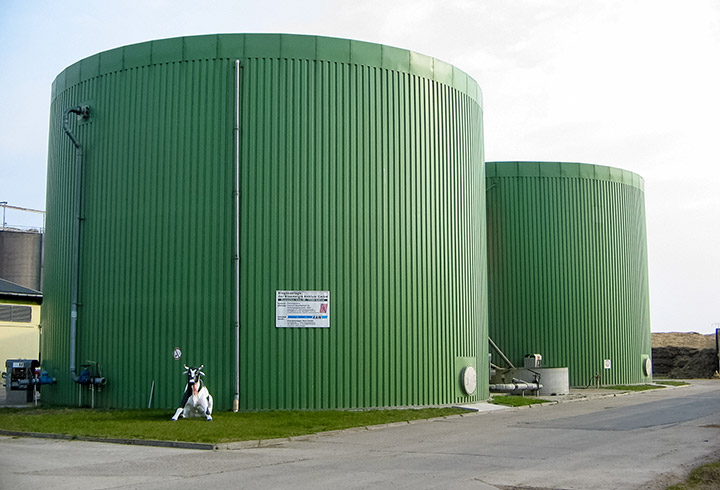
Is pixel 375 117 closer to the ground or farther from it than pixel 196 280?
farther from it

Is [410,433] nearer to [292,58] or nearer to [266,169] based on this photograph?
[266,169]

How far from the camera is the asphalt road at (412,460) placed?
11.9 metres

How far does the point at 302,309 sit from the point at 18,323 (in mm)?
29718

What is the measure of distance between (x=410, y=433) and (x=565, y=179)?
79.3ft

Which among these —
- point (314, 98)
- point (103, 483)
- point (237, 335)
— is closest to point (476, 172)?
point (314, 98)

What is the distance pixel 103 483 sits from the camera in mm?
11867

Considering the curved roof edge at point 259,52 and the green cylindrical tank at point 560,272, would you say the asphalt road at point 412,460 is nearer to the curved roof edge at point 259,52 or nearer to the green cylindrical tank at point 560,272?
the curved roof edge at point 259,52

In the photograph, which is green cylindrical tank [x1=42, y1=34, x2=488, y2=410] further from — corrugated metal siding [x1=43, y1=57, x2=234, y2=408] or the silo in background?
the silo in background

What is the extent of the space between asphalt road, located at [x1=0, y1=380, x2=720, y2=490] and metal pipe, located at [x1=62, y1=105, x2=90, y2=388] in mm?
7245

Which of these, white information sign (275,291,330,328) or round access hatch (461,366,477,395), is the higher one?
white information sign (275,291,330,328)

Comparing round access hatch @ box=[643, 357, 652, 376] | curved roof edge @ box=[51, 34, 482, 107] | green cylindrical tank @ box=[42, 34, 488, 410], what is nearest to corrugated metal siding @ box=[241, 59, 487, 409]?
green cylindrical tank @ box=[42, 34, 488, 410]

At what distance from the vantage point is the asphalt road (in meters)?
11.9

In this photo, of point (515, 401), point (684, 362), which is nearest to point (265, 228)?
point (515, 401)

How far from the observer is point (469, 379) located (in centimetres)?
2622
